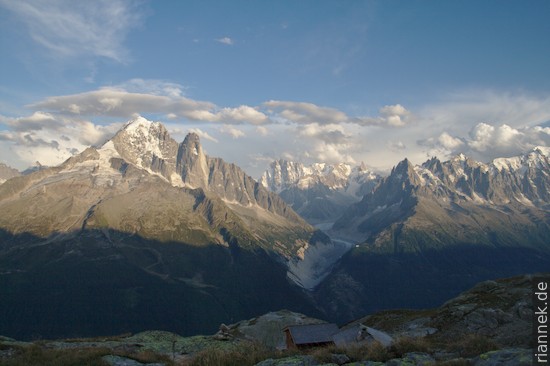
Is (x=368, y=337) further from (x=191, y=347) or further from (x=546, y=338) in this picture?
(x=546, y=338)

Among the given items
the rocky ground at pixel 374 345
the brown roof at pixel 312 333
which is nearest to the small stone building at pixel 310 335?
the brown roof at pixel 312 333

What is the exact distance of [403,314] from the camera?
95.1 meters

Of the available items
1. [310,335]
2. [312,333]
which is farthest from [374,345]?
[312,333]

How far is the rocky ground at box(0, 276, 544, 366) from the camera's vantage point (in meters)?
28.3

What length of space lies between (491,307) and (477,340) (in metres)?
46.5

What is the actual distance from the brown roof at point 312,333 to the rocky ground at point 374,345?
10.6 meters

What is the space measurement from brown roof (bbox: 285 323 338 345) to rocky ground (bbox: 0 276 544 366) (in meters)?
10.6

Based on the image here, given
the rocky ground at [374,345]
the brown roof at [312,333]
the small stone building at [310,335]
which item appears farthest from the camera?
the brown roof at [312,333]

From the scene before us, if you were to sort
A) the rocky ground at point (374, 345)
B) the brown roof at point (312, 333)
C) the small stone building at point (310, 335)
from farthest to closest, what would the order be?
the brown roof at point (312, 333) → the small stone building at point (310, 335) → the rocky ground at point (374, 345)

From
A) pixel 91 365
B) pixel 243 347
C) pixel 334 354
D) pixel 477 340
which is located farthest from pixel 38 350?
pixel 477 340

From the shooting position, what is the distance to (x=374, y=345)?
30797mm

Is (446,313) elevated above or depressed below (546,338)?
below

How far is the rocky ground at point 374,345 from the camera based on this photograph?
93.0ft

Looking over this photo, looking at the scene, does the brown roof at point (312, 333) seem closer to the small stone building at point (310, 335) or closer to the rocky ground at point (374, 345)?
the small stone building at point (310, 335)
